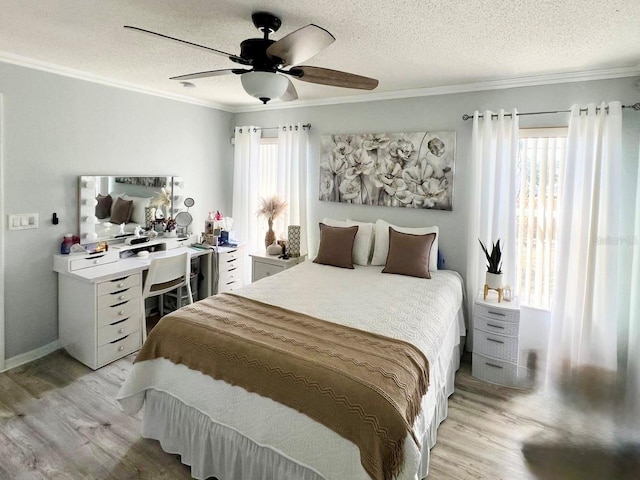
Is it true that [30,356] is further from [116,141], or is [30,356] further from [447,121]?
[447,121]

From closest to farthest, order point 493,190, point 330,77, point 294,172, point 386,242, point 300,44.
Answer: point 300,44, point 330,77, point 493,190, point 386,242, point 294,172

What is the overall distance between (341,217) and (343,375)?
107 inches

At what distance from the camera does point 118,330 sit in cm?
320

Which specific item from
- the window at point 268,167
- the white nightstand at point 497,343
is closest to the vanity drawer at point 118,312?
the window at point 268,167

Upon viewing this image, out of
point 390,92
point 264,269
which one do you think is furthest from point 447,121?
point 264,269

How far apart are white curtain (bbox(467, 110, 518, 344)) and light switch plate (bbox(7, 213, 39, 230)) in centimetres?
376

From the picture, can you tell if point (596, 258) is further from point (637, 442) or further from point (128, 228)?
point (128, 228)

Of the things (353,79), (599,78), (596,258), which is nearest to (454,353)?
(596,258)

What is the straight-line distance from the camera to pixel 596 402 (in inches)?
108

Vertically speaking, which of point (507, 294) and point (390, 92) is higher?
point (390, 92)

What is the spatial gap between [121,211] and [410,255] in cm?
285

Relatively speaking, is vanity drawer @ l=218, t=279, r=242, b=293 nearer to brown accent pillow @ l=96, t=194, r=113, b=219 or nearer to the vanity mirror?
the vanity mirror

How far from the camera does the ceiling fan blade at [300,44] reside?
1582 millimetres

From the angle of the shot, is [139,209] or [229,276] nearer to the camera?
[139,209]
